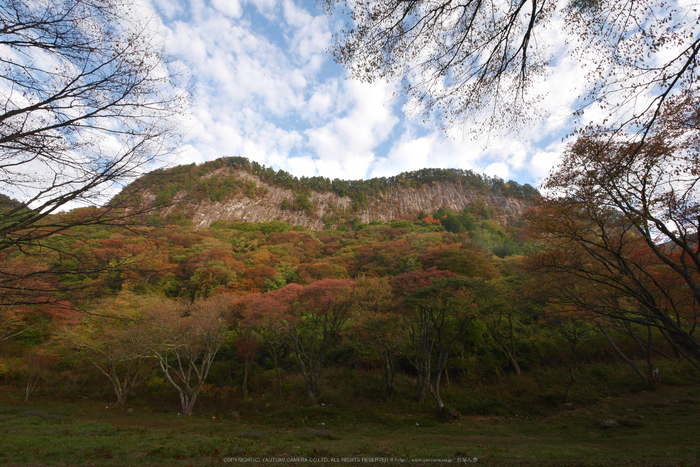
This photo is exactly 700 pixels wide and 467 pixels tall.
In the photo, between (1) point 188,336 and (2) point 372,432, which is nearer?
(2) point 372,432

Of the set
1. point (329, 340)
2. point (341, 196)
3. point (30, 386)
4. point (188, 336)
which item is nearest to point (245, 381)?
point (188, 336)

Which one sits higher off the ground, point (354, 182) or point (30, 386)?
point (354, 182)

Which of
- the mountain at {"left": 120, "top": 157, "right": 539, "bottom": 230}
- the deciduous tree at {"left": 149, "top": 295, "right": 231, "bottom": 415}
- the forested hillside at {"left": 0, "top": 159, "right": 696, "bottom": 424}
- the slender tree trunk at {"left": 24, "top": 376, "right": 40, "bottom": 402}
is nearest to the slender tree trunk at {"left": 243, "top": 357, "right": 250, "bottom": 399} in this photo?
the forested hillside at {"left": 0, "top": 159, "right": 696, "bottom": 424}

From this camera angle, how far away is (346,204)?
7394 cm

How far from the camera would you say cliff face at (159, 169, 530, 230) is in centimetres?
6244

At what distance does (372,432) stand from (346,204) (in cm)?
6650

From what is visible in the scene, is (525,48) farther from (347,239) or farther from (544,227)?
(347,239)

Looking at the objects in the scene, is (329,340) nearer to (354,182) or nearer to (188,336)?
(188,336)

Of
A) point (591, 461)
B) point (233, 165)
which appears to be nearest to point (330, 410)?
point (591, 461)

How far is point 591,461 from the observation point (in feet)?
15.9

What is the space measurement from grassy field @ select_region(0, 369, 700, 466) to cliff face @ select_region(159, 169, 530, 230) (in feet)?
164

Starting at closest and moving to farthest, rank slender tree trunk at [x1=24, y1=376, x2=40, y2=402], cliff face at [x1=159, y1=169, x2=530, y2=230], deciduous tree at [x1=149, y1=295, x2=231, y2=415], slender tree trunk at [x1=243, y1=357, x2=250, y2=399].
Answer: deciduous tree at [x1=149, y1=295, x2=231, y2=415] → slender tree trunk at [x1=24, y1=376, x2=40, y2=402] → slender tree trunk at [x1=243, y1=357, x2=250, y2=399] → cliff face at [x1=159, y1=169, x2=530, y2=230]

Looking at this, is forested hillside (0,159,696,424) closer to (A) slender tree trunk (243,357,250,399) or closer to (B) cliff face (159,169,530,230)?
(A) slender tree trunk (243,357,250,399)

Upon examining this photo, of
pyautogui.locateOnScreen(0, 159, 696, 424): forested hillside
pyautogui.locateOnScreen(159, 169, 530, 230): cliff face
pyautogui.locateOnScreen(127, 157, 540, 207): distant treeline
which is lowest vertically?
pyautogui.locateOnScreen(0, 159, 696, 424): forested hillside
